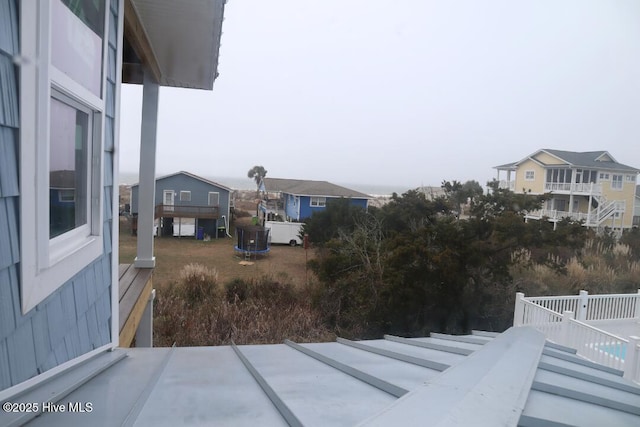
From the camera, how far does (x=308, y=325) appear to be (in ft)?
25.4

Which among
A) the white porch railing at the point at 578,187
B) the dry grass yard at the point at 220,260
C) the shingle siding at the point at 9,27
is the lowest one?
the dry grass yard at the point at 220,260

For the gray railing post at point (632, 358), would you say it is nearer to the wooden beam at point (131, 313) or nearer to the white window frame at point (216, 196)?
the wooden beam at point (131, 313)

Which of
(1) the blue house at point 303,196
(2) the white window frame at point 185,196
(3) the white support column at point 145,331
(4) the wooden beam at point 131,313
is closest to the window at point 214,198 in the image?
(2) the white window frame at point 185,196

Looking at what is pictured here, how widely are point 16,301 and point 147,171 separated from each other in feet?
10.2

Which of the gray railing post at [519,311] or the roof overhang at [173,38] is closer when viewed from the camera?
the roof overhang at [173,38]

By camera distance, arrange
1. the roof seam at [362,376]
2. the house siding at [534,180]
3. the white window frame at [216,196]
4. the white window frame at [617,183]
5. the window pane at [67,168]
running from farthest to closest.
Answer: the house siding at [534,180] → the white window frame at [216,196] → the white window frame at [617,183] → the window pane at [67,168] → the roof seam at [362,376]

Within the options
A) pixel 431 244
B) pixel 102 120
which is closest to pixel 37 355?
pixel 102 120

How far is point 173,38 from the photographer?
2.86 meters

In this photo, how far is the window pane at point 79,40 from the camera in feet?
4.15

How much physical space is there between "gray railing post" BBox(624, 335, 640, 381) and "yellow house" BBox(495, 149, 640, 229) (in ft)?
44.3

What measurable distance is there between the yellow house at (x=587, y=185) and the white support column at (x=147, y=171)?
54.9ft

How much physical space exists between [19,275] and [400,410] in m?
1.06

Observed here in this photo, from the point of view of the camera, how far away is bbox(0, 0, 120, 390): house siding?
948 millimetres

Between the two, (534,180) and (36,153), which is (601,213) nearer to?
(534,180)
